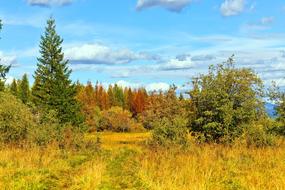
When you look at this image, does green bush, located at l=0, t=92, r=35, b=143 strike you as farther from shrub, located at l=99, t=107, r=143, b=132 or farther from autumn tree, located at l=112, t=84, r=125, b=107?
autumn tree, located at l=112, t=84, r=125, b=107

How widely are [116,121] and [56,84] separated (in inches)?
1930

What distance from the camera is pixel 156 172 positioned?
1285cm

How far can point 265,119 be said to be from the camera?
23.8 meters

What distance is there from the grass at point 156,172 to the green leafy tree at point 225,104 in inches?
211

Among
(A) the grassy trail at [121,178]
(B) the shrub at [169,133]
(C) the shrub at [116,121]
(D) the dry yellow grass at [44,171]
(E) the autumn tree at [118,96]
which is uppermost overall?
(E) the autumn tree at [118,96]

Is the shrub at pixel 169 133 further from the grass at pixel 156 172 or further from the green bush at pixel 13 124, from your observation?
the green bush at pixel 13 124

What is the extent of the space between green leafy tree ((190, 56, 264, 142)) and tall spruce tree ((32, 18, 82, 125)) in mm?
39840

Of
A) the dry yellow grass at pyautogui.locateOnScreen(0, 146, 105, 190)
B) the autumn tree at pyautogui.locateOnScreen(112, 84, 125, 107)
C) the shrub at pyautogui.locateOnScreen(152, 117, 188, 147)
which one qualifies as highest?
the autumn tree at pyautogui.locateOnScreen(112, 84, 125, 107)

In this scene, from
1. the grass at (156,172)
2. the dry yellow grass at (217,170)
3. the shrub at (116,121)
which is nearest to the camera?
the dry yellow grass at (217,170)

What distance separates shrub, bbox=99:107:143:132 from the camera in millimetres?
111750

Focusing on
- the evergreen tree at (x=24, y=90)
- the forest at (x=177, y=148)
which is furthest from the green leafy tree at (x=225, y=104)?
the evergreen tree at (x=24, y=90)

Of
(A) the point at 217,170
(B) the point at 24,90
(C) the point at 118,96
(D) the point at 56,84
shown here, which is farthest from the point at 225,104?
(C) the point at 118,96

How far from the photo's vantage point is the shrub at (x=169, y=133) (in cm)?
2153

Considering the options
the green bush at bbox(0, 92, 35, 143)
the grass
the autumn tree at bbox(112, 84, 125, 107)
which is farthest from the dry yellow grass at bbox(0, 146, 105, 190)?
the autumn tree at bbox(112, 84, 125, 107)
